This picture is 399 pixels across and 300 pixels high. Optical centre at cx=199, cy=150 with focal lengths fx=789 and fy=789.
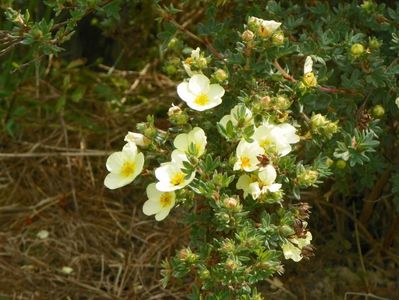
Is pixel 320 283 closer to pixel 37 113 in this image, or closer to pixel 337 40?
pixel 337 40

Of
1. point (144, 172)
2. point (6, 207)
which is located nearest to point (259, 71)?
point (144, 172)

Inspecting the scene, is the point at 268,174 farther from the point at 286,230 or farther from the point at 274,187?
the point at 286,230

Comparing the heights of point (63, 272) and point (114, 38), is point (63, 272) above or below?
below

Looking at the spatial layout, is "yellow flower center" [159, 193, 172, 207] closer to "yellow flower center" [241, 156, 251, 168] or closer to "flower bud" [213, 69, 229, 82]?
"yellow flower center" [241, 156, 251, 168]

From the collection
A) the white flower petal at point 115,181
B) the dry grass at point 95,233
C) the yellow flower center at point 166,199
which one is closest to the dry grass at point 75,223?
the dry grass at point 95,233

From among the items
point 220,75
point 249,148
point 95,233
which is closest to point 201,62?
point 220,75

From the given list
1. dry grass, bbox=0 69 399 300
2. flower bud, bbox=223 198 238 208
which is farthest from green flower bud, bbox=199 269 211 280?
dry grass, bbox=0 69 399 300
